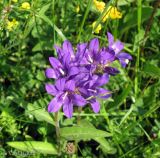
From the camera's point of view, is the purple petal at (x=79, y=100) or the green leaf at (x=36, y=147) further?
the green leaf at (x=36, y=147)

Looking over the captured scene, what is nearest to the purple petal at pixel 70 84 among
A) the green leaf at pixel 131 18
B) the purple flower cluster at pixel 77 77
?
the purple flower cluster at pixel 77 77

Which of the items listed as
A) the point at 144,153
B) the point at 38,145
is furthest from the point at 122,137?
the point at 38,145

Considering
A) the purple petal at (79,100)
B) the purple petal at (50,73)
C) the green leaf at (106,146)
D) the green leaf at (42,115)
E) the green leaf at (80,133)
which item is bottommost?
the green leaf at (106,146)

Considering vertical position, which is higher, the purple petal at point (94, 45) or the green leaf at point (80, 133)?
the purple petal at point (94, 45)

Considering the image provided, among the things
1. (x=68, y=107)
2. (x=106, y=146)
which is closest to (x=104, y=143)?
(x=106, y=146)

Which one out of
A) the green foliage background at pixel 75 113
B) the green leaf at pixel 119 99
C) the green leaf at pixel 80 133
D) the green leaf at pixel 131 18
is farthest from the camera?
the green leaf at pixel 131 18

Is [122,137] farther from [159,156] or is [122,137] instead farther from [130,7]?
[130,7]

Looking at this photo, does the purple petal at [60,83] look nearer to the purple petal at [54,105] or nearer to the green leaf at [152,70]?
the purple petal at [54,105]

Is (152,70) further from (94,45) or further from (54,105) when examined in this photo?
(54,105)

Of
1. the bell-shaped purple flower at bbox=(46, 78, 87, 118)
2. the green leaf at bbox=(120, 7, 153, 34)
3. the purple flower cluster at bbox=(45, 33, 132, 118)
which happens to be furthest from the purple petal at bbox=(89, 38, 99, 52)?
the green leaf at bbox=(120, 7, 153, 34)
